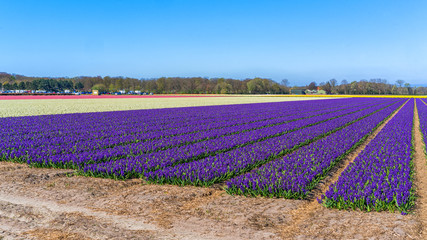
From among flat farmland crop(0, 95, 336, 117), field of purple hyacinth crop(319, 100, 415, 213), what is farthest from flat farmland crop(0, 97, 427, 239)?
flat farmland crop(0, 95, 336, 117)

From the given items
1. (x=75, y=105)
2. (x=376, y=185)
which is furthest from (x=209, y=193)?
(x=75, y=105)

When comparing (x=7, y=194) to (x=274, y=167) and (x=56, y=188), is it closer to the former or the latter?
(x=56, y=188)

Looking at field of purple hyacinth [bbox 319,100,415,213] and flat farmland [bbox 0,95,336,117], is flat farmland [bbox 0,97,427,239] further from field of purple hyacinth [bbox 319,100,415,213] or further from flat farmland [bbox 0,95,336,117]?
flat farmland [bbox 0,95,336,117]

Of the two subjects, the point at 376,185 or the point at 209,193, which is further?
the point at 209,193

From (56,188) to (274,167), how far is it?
5457mm

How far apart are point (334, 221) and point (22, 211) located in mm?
5705

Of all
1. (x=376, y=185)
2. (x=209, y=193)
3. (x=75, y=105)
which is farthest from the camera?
(x=75, y=105)

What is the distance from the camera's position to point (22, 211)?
6.57m

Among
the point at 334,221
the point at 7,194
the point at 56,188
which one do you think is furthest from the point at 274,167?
the point at 7,194

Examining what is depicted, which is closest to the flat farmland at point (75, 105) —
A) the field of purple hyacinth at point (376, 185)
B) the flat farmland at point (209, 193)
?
the flat farmland at point (209, 193)

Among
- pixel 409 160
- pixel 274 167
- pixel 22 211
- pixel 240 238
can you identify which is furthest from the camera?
pixel 409 160

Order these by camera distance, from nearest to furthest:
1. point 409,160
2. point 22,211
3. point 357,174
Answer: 1. point 22,211
2. point 357,174
3. point 409,160

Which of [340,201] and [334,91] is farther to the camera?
[334,91]

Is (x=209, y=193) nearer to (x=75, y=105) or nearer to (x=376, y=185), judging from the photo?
(x=376, y=185)
